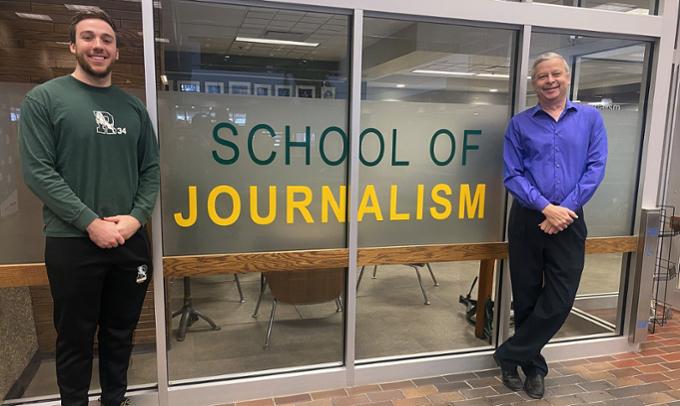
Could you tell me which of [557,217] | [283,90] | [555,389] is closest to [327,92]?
[283,90]

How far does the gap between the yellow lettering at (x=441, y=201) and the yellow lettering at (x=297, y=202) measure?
77cm

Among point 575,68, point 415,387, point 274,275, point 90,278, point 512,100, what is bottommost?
point 415,387

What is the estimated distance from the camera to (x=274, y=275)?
2941 millimetres

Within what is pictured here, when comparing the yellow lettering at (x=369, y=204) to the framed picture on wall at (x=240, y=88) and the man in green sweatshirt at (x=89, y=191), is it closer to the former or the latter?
the framed picture on wall at (x=240, y=88)

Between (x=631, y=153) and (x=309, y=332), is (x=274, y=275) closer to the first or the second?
(x=309, y=332)

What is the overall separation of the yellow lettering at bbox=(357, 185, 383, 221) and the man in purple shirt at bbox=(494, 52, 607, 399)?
0.75 meters

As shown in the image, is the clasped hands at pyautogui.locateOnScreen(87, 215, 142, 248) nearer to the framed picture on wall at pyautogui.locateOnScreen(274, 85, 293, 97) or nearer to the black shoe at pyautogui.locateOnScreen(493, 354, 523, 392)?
the framed picture on wall at pyautogui.locateOnScreen(274, 85, 293, 97)

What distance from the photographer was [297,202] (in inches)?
105

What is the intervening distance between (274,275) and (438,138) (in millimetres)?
1319

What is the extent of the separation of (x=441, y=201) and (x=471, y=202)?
21cm

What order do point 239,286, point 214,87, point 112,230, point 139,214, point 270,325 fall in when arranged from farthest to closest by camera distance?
point 270,325
point 239,286
point 214,87
point 139,214
point 112,230

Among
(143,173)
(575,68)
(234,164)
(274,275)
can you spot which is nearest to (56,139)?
(143,173)

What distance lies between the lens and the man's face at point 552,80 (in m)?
2.52

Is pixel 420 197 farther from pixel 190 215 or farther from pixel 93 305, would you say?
pixel 93 305
